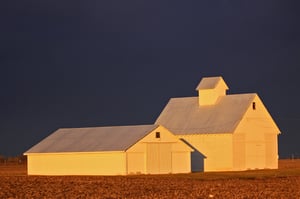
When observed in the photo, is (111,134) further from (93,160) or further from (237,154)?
(237,154)

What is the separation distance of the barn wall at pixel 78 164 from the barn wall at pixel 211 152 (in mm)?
11485

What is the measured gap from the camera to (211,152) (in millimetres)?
74062

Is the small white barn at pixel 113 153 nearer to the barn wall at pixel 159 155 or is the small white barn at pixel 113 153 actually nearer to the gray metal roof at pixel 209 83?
the barn wall at pixel 159 155

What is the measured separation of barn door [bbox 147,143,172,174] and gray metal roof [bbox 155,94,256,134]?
289 inches

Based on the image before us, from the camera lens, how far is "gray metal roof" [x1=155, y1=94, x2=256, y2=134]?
74.2m

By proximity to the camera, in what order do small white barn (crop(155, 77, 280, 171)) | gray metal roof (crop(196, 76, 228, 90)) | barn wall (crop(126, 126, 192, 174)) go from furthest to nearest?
1. gray metal roof (crop(196, 76, 228, 90))
2. small white barn (crop(155, 77, 280, 171))
3. barn wall (crop(126, 126, 192, 174))

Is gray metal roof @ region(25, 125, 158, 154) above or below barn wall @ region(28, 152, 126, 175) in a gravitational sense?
above

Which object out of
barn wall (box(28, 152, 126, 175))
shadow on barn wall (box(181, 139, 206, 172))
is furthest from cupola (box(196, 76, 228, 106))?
barn wall (box(28, 152, 126, 175))

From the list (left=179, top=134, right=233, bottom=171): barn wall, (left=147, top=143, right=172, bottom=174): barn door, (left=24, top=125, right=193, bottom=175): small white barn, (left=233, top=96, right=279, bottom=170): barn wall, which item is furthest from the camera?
(left=233, top=96, right=279, bottom=170): barn wall

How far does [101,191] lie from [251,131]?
119 ft

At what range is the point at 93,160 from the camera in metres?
66.4

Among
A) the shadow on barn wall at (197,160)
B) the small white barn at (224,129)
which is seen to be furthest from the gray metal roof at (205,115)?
the shadow on barn wall at (197,160)

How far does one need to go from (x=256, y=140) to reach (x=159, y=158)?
12333 mm

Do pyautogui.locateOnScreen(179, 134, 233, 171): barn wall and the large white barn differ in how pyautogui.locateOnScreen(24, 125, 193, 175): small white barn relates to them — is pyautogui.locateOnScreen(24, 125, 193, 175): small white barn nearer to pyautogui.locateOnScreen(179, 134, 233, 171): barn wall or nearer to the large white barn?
the large white barn
